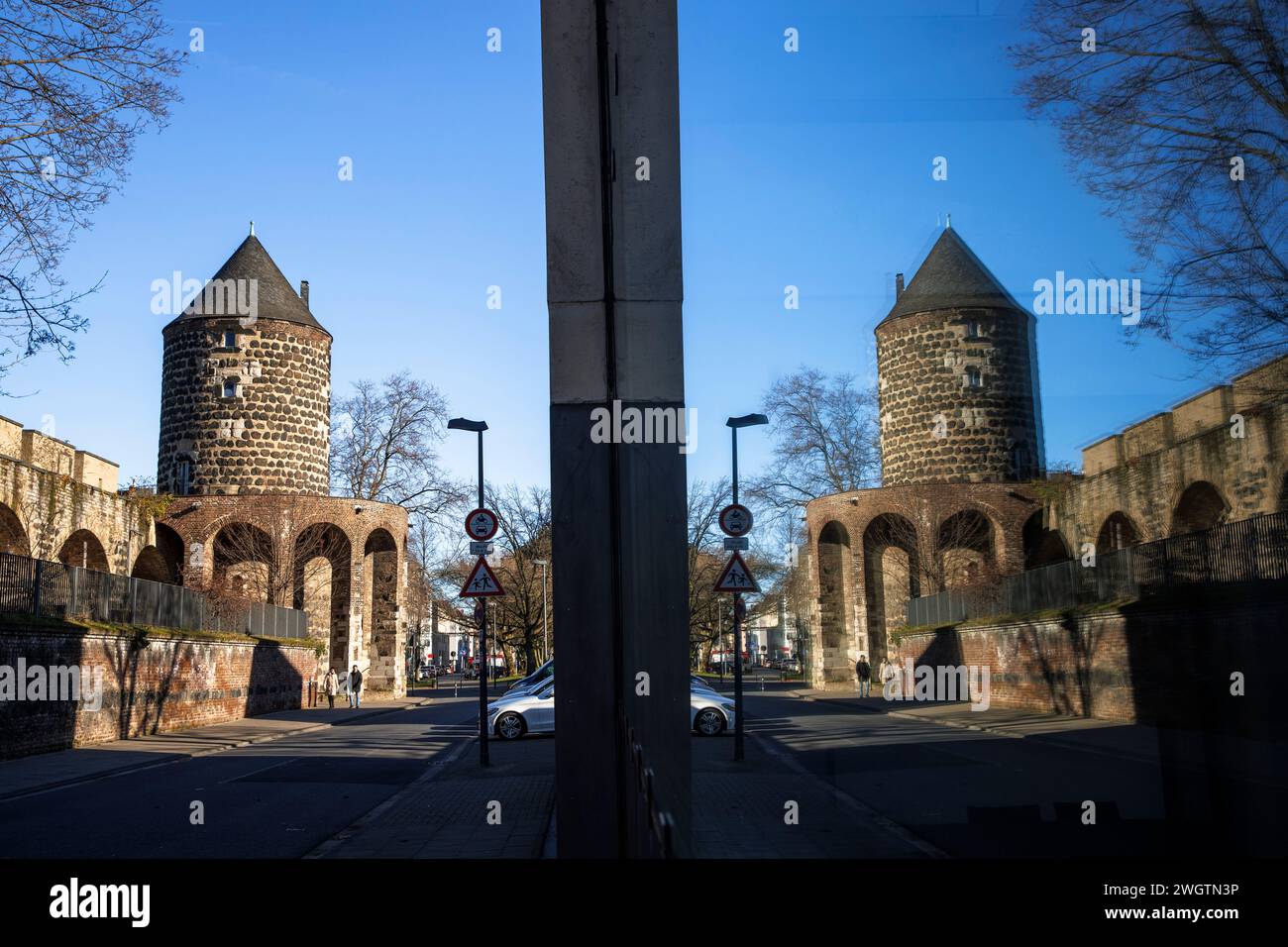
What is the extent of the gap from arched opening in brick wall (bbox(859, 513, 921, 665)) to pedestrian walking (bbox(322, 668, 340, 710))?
3052 cm

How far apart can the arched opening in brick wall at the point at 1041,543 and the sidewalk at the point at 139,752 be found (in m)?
11.2

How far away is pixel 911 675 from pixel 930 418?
117 centimetres

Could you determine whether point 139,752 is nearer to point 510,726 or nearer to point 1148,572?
point 510,726

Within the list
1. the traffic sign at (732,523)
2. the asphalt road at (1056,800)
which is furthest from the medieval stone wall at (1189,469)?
the traffic sign at (732,523)

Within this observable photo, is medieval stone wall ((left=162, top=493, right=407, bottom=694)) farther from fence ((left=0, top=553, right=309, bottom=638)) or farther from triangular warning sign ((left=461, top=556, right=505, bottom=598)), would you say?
triangular warning sign ((left=461, top=556, right=505, bottom=598))

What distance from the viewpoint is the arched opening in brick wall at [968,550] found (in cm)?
420

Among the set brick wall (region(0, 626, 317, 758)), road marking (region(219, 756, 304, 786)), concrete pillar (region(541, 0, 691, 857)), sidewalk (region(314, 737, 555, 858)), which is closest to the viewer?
concrete pillar (region(541, 0, 691, 857))

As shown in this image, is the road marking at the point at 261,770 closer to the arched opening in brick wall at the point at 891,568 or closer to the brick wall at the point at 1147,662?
the arched opening in brick wall at the point at 891,568

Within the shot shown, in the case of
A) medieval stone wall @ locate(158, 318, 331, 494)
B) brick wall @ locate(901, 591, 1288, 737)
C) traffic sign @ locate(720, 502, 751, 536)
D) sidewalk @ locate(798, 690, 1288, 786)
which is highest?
medieval stone wall @ locate(158, 318, 331, 494)

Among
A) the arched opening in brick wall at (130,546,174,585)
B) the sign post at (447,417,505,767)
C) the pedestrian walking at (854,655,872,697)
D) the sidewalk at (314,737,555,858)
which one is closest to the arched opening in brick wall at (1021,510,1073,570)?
the pedestrian walking at (854,655,872,697)

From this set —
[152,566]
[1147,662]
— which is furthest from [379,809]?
[152,566]

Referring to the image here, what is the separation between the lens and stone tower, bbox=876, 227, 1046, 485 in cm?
359

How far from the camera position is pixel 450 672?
4058 inches

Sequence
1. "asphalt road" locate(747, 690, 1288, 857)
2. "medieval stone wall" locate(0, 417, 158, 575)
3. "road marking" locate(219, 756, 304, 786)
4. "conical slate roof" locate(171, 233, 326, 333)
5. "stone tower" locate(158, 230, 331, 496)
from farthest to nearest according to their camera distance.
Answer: "medieval stone wall" locate(0, 417, 158, 575)
"stone tower" locate(158, 230, 331, 496)
"conical slate roof" locate(171, 233, 326, 333)
"road marking" locate(219, 756, 304, 786)
"asphalt road" locate(747, 690, 1288, 857)
